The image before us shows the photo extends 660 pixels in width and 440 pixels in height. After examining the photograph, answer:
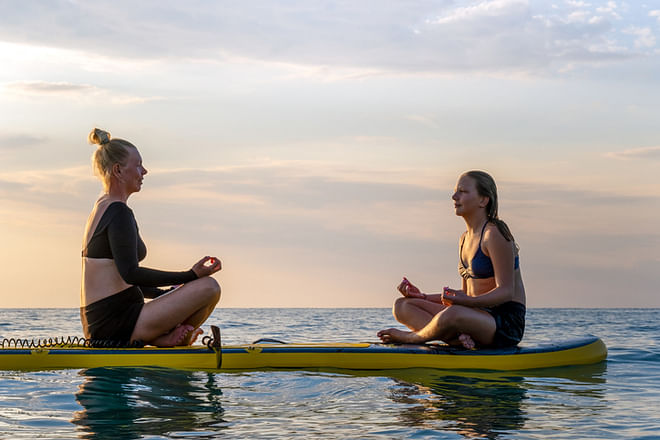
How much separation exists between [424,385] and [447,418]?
1248 mm

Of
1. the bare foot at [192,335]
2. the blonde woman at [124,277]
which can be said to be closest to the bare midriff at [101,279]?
the blonde woman at [124,277]

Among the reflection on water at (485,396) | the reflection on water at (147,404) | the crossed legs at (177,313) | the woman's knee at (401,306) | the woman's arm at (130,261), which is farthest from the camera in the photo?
the woman's knee at (401,306)

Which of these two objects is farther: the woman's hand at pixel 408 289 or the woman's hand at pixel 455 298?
the woman's hand at pixel 408 289

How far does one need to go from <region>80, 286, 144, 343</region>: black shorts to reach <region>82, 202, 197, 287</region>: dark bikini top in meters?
0.28

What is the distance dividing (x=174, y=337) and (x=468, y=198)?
2.82 m

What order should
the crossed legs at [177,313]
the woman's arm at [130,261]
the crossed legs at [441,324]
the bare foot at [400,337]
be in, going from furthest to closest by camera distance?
the bare foot at [400,337] → the crossed legs at [441,324] → the crossed legs at [177,313] → the woman's arm at [130,261]

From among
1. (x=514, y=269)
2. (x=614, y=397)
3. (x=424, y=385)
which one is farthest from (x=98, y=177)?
(x=614, y=397)

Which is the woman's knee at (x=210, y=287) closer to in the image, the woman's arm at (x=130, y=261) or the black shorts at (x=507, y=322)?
the woman's arm at (x=130, y=261)

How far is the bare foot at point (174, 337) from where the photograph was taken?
652 cm

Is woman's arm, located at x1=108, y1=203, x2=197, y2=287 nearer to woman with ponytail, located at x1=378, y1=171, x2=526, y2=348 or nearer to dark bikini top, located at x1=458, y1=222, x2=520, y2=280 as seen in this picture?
woman with ponytail, located at x1=378, y1=171, x2=526, y2=348

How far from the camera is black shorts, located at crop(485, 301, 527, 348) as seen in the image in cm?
668

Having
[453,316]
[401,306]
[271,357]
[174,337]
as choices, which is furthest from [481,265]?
[174,337]

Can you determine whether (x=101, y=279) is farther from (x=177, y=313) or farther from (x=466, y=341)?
(x=466, y=341)

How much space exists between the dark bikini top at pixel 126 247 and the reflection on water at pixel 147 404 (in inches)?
29.8
